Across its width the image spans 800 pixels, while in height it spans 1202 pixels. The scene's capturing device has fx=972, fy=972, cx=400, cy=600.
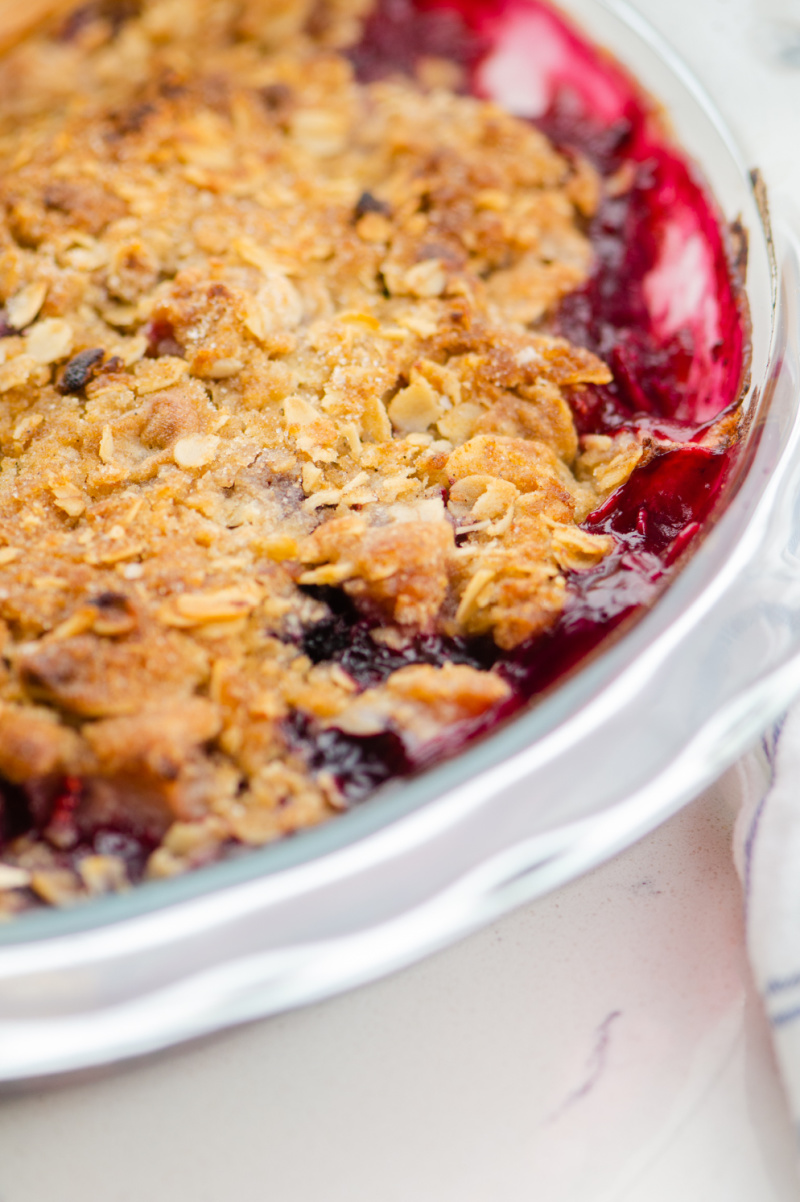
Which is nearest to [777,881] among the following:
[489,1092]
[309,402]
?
[489,1092]

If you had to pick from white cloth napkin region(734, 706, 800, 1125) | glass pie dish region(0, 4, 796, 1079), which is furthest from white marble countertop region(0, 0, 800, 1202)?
glass pie dish region(0, 4, 796, 1079)

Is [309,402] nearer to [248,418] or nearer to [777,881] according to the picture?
[248,418]

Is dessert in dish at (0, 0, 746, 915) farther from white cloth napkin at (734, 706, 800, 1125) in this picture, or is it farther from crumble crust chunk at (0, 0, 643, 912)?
white cloth napkin at (734, 706, 800, 1125)

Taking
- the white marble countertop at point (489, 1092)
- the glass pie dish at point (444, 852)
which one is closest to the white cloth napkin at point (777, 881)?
the white marble countertop at point (489, 1092)

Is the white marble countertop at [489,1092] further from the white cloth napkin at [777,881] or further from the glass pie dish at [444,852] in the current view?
the glass pie dish at [444,852]

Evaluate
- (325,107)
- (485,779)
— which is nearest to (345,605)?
(485,779)
